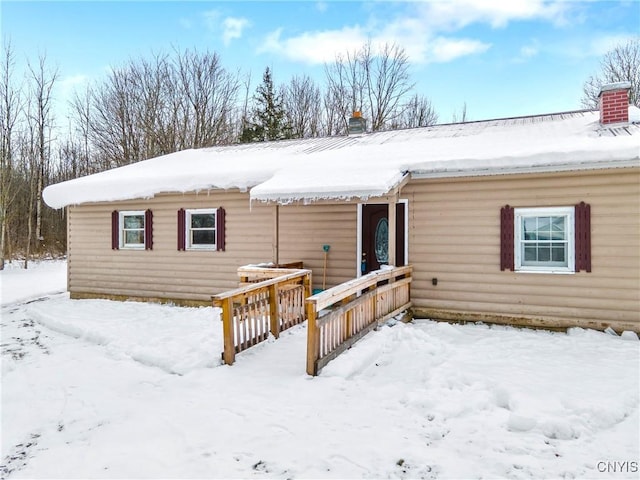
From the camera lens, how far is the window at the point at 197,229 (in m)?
10.2

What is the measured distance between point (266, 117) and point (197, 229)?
62.1 ft

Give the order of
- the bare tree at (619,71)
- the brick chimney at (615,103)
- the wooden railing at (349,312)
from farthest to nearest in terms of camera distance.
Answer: the bare tree at (619,71)
the brick chimney at (615,103)
the wooden railing at (349,312)

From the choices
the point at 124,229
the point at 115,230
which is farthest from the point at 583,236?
the point at 115,230

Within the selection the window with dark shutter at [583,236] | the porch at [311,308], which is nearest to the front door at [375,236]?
the porch at [311,308]

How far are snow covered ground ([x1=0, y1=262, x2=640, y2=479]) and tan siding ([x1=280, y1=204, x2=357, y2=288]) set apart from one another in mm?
2492

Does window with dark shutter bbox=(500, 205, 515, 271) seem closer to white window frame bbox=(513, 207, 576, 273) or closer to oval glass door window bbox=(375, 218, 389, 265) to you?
white window frame bbox=(513, 207, 576, 273)

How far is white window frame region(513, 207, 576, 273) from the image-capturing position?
7160 millimetres

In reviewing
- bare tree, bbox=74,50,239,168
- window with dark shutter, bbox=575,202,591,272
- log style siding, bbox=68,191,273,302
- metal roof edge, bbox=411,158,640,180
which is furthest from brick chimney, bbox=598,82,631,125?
bare tree, bbox=74,50,239,168

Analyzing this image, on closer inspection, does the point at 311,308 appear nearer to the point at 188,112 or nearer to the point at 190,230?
the point at 190,230

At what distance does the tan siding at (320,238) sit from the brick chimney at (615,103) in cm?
529

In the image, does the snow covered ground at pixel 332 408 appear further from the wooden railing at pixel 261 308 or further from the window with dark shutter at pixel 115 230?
the window with dark shutter at pixel 115 230

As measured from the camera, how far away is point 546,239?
7438 millimetres

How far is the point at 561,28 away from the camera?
47.4 feet

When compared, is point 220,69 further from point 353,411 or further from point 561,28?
point 353,411
